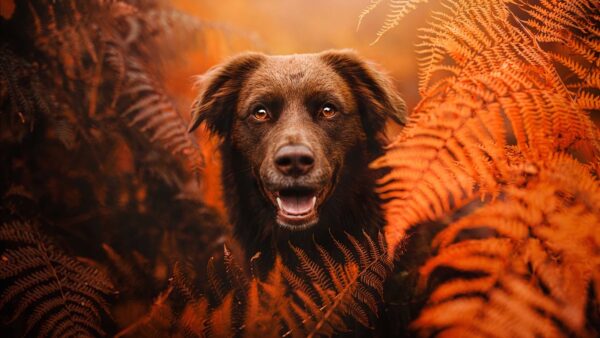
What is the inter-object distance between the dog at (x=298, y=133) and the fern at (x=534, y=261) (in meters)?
1.53

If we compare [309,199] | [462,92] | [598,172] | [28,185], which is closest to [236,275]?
[309,199]

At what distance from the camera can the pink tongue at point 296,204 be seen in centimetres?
288

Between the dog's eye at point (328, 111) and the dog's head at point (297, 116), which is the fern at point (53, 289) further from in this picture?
the dog's eye at point (328, 111)

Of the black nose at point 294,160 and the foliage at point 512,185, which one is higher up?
the foliage at point 512,185

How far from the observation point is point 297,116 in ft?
10.4

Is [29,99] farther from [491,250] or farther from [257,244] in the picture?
[491,250]

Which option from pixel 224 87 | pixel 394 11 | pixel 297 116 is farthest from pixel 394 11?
pixel 224 87

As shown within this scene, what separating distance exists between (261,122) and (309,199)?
84 centimetres

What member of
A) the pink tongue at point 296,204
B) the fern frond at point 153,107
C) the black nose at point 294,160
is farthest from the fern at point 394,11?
the fern frond at point 153,107

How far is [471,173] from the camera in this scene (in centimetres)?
169

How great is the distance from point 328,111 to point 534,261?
86.7 inches

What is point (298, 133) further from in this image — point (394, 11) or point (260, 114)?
point (394, 11)

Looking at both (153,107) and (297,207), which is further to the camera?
(153,107)

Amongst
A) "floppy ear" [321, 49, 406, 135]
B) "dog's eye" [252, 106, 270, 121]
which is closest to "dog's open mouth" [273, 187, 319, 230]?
"dog's eye" [252, 106, 270, 121]
